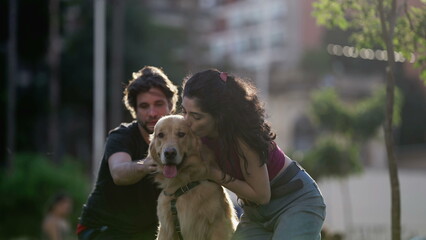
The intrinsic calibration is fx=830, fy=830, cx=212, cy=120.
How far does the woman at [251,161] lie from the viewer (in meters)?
A: 5.54

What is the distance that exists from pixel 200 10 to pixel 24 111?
31367 millimetres

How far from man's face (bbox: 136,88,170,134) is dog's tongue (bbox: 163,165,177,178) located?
0.54m

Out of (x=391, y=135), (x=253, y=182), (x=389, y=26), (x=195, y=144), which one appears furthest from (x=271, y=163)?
(x=389, y=26)

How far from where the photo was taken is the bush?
23.8 meters

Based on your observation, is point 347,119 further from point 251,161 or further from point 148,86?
point 251,161

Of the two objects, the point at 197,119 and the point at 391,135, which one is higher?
the point at 197,119

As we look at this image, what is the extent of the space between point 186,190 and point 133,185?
65 centimetres

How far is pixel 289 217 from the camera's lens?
562cm

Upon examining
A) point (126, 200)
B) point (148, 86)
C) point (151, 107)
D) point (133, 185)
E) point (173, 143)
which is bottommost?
point (126, 200)

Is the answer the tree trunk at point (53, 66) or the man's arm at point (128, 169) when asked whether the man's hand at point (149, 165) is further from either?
the tree trunk at point (53, 66)

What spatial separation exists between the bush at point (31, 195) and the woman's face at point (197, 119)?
18.1 metres

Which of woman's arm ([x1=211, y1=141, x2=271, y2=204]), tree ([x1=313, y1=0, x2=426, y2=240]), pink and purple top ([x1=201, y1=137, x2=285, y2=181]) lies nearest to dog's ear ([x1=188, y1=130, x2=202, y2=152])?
pink and purple top ([x1=201, y1=137, x2=285, y2=181])

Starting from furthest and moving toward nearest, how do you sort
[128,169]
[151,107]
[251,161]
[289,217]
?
[151,107], [128,169], [289,217], [251,161]

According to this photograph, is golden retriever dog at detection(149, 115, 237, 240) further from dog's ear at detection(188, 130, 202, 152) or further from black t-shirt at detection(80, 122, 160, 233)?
black t-shirt at detection(80, 122, 160, 233)
